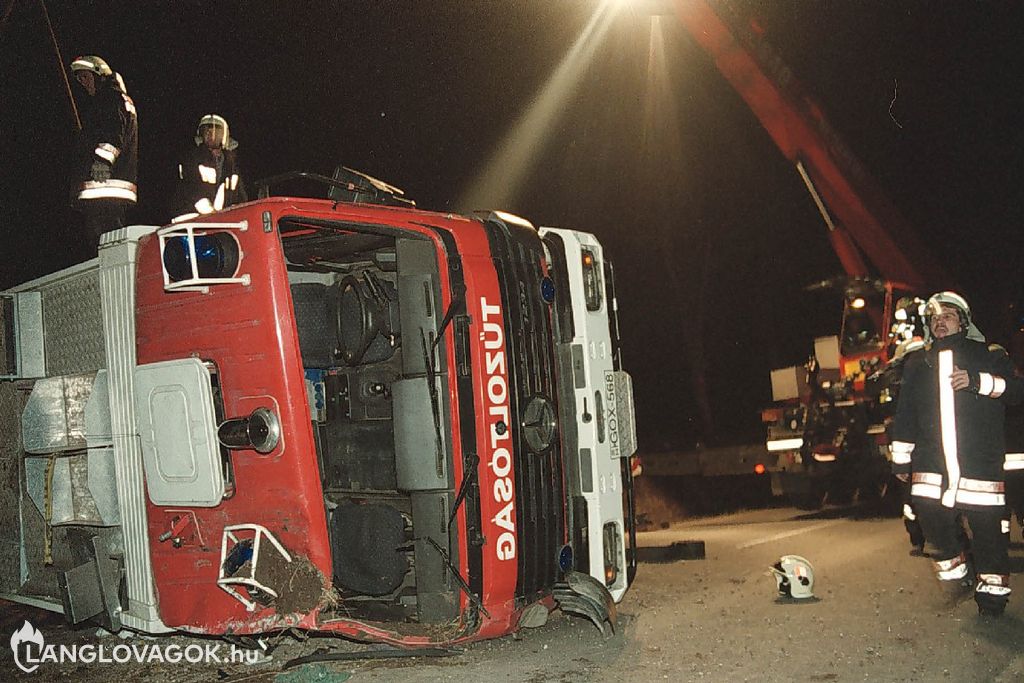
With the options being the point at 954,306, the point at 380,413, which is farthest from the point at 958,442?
the point at 380,413

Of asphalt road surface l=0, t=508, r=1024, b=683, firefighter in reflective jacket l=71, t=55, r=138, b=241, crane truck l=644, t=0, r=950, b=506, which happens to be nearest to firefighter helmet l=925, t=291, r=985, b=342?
asphalt road surface l=0, t=508, r=1024, b=683

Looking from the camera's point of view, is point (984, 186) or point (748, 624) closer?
point (748, 624)

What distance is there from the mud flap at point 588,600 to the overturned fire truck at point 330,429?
1 centimetres

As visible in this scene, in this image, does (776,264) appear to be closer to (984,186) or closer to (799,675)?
(984,186)

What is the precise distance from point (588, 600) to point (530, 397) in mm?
1037

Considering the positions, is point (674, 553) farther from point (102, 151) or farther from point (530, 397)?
point (102, 151)

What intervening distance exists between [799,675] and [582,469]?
143cm

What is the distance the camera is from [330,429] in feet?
17.3

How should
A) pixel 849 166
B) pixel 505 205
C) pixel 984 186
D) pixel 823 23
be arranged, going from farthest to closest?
1. pixel 505 205
2. pixel 984 186
3. pixel 823 23
4. pixel 849 166

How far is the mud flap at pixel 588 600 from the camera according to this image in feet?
15.6

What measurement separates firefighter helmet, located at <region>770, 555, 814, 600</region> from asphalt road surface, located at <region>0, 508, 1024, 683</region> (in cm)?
8

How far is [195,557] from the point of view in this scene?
4.36 metres

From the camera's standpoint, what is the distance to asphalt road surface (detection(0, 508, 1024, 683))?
4.41m

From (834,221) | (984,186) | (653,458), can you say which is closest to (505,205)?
(653,458)
